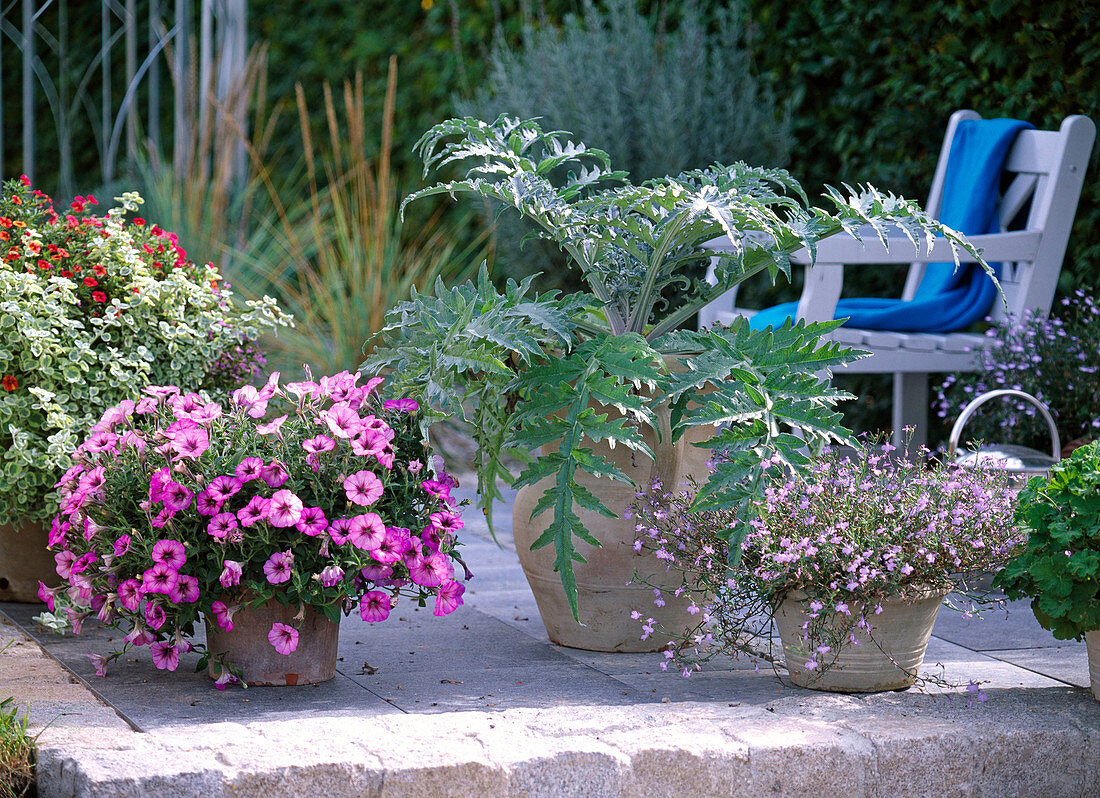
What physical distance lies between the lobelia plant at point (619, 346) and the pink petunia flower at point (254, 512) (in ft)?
1.09

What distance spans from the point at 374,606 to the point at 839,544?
818 millimetres

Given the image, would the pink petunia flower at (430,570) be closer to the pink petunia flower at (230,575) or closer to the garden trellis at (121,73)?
the pink petunia flower at (230,575)

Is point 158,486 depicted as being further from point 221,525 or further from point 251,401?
point 251,401

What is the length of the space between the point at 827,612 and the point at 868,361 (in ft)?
5.28

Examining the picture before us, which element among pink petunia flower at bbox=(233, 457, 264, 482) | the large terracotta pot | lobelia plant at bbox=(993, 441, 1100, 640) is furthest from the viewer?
the large terracotta pot

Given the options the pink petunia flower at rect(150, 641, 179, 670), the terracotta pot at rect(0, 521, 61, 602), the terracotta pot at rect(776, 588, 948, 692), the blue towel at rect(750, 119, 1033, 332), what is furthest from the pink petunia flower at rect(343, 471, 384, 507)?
the blue towel at rect(750, 119, 1033, 332)

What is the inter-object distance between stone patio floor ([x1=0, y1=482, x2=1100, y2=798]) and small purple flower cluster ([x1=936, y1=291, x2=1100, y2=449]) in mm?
1006

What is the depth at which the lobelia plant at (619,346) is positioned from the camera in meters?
2.15

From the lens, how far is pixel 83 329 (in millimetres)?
2736

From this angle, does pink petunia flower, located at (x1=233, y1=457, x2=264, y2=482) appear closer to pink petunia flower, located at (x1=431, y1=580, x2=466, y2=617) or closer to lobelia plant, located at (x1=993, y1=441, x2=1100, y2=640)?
pink petunia flower, located at (x1=431, y1=580, x2=466, y2=617)

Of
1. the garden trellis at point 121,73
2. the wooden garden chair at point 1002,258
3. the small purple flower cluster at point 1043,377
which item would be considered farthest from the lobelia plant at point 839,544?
the garden trellis at point 121,73

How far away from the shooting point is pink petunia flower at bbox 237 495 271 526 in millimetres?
2094

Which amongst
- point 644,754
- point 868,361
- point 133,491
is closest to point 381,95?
point 868,361

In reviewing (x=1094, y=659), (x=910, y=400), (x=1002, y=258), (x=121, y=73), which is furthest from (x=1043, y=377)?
(x=121, y=73)
